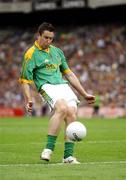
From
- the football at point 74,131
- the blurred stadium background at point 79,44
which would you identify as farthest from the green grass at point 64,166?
the blurred stadium background at point 79,44

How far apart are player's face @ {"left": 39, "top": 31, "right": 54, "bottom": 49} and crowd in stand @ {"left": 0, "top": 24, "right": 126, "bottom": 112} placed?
90.7 ft

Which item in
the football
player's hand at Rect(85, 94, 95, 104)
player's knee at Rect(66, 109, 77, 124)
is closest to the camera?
the football

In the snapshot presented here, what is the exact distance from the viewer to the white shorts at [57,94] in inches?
442

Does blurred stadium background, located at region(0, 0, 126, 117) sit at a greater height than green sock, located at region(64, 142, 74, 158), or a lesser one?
greater

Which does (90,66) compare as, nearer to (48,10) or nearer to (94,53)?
(94,53)

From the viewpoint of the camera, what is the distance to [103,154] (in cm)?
1327

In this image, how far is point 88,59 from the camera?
4341 cm

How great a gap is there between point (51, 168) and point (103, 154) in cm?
335

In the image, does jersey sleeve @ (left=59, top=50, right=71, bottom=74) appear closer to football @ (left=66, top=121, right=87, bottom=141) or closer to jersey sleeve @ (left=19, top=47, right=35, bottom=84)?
jersey sleeve @ (left=19, top=47, right=35, bottom=84)

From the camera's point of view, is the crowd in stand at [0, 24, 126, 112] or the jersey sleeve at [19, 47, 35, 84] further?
the crowd in stand at [0, 24, 126, 112]

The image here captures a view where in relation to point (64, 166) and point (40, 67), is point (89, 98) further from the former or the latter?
point (64, 166)

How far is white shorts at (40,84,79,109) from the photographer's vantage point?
11.2m

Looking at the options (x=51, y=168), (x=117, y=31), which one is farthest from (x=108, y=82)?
(x=51, y=168)

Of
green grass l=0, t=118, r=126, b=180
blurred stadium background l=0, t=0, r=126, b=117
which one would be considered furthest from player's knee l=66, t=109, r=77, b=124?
blurred stadium background l=0, t=0, r=126, b=117
